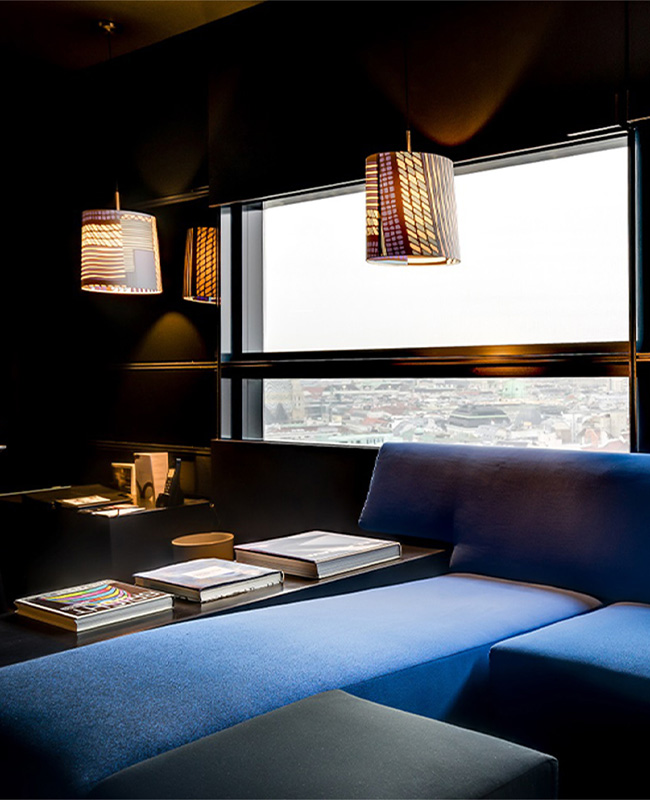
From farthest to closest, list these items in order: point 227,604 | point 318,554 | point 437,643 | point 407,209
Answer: point 318,554
point 407,209
point 227,604
point 437,643

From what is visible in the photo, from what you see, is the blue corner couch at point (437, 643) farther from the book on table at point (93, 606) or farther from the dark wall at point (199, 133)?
the dark wall at point (199, 133)

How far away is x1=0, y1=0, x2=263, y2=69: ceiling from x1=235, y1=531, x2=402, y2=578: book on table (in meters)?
2.28

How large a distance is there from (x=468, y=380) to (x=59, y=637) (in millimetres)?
1615

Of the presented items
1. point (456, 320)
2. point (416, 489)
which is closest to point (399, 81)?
point (456, 320)

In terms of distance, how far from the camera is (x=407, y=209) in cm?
226

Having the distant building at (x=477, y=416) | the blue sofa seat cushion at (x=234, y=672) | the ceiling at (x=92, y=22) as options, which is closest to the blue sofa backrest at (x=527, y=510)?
the blue sofa seat cushion at (x=234, y=672)

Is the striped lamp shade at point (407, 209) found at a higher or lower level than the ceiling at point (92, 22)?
lower

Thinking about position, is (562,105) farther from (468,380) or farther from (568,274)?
(468,380)

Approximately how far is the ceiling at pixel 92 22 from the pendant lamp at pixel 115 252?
95cm

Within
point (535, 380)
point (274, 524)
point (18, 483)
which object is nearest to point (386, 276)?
point (535, 380)

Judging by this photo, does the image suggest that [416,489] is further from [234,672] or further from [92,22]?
[92,22]

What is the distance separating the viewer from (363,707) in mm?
1380

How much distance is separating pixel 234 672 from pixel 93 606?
1.65 ft

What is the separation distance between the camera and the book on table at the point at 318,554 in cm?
230
